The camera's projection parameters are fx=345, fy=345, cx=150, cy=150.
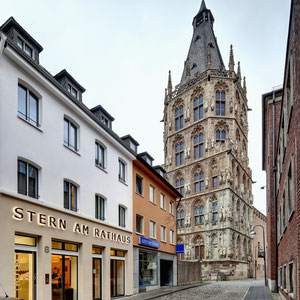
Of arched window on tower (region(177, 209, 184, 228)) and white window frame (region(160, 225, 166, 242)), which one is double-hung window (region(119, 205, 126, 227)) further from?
arched window on tower (region(177, 209, 184, 228))

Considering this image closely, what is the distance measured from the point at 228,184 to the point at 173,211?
19909 millimetres

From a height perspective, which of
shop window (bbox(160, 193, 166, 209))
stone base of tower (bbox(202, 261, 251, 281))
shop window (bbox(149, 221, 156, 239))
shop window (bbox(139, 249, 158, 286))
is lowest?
stone base of tower (bbox(202, 261, 251, 281))

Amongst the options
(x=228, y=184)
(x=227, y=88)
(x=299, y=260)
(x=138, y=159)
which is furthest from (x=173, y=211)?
(x=227, y=88)

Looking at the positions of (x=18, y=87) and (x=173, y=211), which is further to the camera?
(x=173, y=211)

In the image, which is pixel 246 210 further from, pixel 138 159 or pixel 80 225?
pixel 80 225

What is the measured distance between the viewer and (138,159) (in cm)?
2142

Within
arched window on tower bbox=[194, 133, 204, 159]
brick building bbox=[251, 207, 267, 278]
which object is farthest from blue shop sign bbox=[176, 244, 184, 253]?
brick building bbox=[251, 207, 267, 278]

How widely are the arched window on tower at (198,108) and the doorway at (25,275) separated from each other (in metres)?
43.5

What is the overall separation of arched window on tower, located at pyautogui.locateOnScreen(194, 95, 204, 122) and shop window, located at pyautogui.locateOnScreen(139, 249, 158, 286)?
32089 mm

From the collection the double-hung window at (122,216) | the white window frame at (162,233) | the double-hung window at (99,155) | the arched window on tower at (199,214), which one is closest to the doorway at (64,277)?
the double-hung window at (99,155)

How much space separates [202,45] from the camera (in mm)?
60375

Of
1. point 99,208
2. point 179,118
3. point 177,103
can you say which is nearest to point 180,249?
point 99,208

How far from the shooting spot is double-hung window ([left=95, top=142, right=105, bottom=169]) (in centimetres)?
1722

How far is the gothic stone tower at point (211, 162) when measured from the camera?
47500 millimetres
